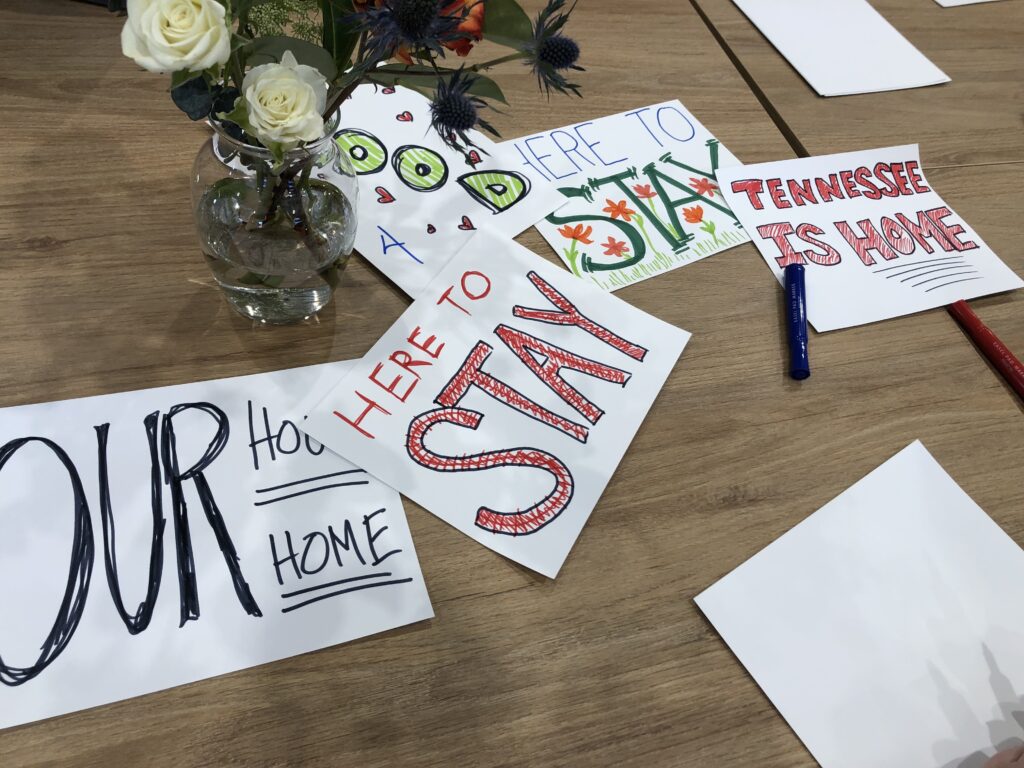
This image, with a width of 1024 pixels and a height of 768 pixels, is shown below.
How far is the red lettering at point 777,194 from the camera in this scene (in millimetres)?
819

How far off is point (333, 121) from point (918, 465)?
1.78 feet

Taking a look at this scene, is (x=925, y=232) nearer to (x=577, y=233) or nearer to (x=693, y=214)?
(x=693, y=214)

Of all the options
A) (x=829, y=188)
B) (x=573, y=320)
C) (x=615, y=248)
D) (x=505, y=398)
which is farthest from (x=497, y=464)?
(x=829, y=188)

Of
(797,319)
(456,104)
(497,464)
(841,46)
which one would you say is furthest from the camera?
(841,46)

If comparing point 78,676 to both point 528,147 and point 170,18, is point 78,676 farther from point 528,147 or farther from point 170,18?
point 528,147

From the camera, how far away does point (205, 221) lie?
59cm

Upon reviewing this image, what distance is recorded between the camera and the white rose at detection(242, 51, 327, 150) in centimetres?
43

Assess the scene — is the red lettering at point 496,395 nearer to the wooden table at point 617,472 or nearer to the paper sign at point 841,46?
the wooden table at point 617,472

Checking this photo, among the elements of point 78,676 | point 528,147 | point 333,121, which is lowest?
point 78,676

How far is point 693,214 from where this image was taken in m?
0.80

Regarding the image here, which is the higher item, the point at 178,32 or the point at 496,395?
the point at 178,32

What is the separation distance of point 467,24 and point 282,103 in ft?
0.43

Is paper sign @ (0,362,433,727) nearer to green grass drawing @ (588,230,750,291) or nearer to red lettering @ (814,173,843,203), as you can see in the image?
green grass drawing @ (588,230,750,291)

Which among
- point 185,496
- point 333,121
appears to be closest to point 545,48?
point 333,121
